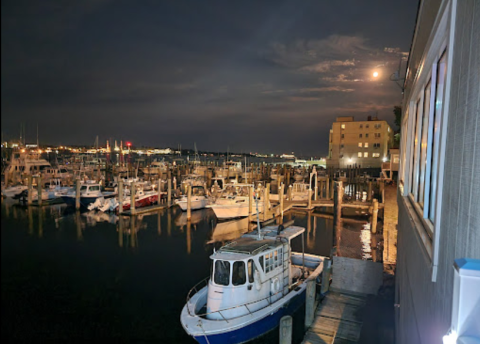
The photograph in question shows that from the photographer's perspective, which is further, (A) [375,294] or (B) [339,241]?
(B) [339,241]

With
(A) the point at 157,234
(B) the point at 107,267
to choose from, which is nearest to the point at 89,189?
(A) the point at 157,234

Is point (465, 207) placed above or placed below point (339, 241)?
above

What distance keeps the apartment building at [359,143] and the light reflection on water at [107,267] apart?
36.4 m

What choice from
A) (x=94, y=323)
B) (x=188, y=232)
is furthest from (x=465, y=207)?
(x=188, y=232)

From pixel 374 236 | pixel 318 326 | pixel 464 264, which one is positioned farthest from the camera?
pixel 374 236

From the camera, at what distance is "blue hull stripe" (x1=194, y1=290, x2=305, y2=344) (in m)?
9.06

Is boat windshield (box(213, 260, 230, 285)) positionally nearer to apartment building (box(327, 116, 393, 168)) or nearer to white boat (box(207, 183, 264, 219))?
white boat (box(207, 183, 264, 219))

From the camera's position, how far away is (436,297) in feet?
7.02

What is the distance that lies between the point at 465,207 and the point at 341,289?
10.3 m

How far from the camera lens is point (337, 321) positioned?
29.5 ft

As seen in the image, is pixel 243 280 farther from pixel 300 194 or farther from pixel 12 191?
pixel 12 191

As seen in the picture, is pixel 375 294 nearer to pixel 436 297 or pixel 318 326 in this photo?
pixel 318 326

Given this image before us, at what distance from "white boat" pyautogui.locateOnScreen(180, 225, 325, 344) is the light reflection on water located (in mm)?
2543

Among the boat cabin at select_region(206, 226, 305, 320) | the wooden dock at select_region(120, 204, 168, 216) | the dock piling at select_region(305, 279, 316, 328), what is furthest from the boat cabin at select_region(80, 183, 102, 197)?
the dock piling at select_region(305, 279, 316, 328)
